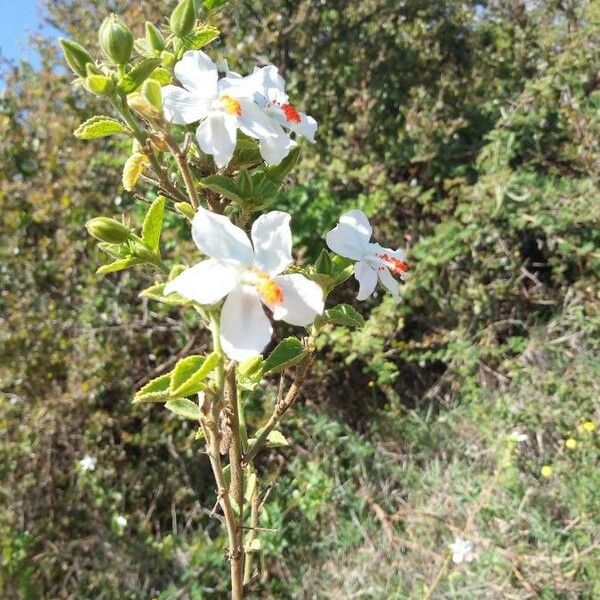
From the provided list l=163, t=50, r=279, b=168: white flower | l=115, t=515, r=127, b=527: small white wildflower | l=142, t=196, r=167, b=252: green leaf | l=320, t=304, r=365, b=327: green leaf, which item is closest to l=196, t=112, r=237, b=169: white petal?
l=163, t=50, r=279, b=168: white flower

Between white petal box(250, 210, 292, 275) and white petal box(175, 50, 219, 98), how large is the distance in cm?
15

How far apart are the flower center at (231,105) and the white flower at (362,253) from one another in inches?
6.8

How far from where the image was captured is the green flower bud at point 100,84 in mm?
674

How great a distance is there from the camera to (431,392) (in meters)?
3.06

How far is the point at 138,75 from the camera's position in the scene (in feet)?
2.28

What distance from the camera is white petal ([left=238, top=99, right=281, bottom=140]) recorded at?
69cm

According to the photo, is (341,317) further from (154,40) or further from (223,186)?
(154,40)

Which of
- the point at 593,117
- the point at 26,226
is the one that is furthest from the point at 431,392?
the point at 26,226

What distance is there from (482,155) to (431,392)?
1162 mm

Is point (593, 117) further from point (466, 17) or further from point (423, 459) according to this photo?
point (423, 459)

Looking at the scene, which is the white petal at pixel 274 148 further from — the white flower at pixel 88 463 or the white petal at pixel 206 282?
the white flower at pixel 88 463

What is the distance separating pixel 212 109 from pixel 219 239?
15 centimetres

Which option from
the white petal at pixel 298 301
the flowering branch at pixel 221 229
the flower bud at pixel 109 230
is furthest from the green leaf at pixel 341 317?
the flower bud at pixel 109 230

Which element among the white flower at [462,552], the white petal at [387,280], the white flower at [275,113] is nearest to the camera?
the white flower at [275,113]
